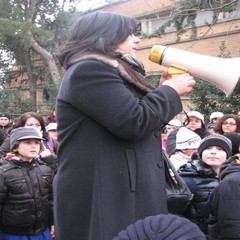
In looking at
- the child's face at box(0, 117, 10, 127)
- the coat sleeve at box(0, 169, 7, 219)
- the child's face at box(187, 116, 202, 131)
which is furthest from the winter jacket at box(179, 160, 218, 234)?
the child's face at box(0, 117, 10, 127)

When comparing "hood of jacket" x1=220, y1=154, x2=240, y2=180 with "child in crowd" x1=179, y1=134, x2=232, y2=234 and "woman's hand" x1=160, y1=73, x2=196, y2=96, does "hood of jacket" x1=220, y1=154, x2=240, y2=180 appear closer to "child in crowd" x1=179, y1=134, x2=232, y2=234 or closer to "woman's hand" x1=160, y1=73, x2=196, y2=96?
"child in crowd" x1=179, y1=134, x2=232, y2=234

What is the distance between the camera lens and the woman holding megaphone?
67.8 inches

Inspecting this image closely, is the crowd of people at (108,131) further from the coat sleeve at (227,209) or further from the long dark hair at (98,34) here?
the coat sleeve at (227,209)

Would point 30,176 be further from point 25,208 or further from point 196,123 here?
point 196,123

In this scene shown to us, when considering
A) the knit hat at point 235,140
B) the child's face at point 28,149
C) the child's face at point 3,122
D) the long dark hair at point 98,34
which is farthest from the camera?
the child's face at point 3,122

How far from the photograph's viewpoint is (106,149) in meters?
1.77

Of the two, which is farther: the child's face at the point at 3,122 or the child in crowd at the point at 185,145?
the child's face at the point at 3,122

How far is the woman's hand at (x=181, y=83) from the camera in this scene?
6.14 ft

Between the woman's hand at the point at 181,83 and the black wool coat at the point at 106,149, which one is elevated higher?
the woman's hand at the point at 181,83

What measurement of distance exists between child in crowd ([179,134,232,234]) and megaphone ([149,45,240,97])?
1.11m

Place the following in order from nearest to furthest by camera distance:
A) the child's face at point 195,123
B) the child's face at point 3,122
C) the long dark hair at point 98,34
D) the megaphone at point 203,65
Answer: the long dark hair at point 98,34, the megaphone at point 203,65, the child's face at point 195,123, the child's face at point 3,122

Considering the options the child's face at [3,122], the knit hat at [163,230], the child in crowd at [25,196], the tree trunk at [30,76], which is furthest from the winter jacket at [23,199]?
the tree trunk at [30,76]

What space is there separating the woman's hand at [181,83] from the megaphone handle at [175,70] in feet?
0.09

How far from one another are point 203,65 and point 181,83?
0.56 feet
